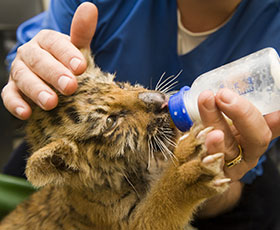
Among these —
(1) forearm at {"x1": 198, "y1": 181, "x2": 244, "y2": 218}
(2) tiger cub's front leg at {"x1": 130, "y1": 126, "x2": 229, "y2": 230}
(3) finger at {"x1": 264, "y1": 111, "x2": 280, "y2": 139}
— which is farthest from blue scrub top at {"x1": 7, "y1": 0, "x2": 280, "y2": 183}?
(2) tiger cub's front leg at {"x1": 130, "y1": 126, "x2": 229, "y2": 230}

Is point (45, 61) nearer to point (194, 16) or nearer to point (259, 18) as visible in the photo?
point (194, 16)

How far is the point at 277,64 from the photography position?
104 centimetres

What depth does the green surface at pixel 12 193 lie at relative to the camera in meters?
1.85

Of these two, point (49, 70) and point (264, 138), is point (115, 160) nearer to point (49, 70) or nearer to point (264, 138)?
point (49, 70)

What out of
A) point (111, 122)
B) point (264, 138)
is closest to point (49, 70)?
point (111, 122)

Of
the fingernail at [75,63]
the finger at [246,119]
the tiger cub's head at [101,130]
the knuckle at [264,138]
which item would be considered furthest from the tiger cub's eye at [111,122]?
the knuckle at [264,138]

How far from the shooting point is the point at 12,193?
6.18 feet

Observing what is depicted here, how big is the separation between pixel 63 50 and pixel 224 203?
1.33m

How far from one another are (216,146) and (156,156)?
0.48m

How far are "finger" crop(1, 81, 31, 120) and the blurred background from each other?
2.00m

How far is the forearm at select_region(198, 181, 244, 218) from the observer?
1.83 m

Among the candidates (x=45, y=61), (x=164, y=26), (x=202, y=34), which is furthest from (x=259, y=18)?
(x=45, y=61)

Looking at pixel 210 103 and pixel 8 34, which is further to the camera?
pixel 8 34

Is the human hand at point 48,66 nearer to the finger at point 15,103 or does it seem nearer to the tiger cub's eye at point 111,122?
the finger at point 15,103
